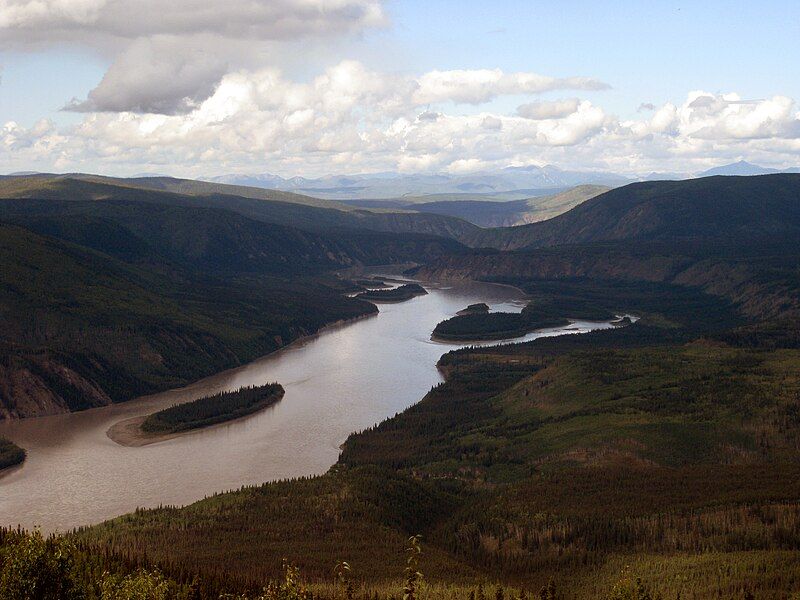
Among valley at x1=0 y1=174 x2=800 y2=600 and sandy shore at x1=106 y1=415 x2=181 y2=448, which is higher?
valley at x1=0 y1=174 x2=800 y2=600

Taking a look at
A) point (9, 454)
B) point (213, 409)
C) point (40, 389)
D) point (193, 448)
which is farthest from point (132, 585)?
point (40, 389)

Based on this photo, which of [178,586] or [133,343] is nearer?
[178,586]

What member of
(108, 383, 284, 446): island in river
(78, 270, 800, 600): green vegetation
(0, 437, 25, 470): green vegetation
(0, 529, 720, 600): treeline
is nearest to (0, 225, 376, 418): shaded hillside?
(108, 383, 284, 446): island in river

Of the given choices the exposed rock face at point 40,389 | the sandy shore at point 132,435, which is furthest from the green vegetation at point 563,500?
the exposed rock face at point 40,389

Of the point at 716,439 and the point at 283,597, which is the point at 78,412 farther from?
the point at 283,597

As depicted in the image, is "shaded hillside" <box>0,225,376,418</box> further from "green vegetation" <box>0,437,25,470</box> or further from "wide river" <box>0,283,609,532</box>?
"green vegetation" <box>0,437,25,470</box>

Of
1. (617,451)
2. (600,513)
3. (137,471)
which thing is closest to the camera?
(600,513)

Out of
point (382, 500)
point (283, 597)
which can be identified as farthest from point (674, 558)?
point (283, 597)

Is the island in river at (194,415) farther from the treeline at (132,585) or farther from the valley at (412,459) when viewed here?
the treeline at (132,585)
